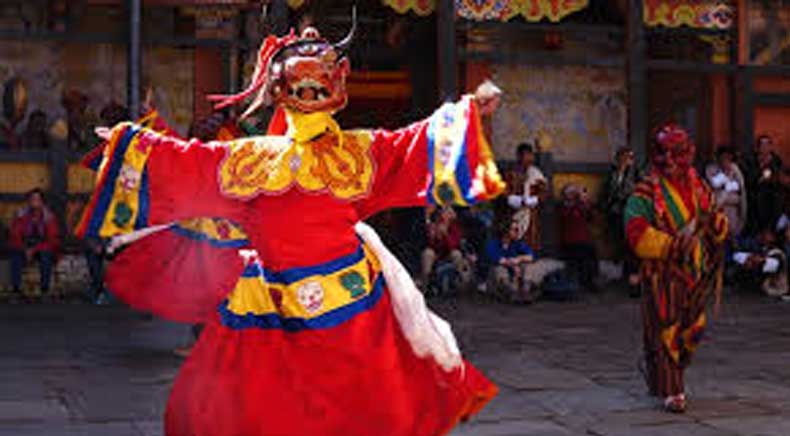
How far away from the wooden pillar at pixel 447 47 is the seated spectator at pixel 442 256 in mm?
1566

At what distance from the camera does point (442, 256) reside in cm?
1234

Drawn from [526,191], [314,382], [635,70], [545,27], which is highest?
→ [545,27]

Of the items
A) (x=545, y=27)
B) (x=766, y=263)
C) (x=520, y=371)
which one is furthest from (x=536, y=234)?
(x=520, y=371)

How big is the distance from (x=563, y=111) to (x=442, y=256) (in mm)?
2623

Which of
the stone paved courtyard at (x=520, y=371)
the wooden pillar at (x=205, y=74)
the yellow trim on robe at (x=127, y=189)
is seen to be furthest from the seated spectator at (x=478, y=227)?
the yellow trim on robe at (x=127, y=189)

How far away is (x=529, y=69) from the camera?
13.7 m

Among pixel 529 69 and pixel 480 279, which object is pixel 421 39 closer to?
pixel 529 69

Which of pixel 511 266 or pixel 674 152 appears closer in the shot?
pixel 674 152

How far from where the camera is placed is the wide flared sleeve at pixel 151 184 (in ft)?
13.6

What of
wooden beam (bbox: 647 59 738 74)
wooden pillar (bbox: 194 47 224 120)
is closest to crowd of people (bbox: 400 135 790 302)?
wooden beam (bbox: 647 59 738 74)

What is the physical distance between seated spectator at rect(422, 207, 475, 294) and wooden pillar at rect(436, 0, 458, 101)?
1.57m

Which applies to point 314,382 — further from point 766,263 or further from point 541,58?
point 541,58

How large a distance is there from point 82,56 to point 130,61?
763mm

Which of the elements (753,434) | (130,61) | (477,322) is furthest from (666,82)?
(753,434)
